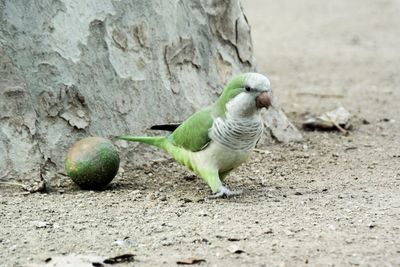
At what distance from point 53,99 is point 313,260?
2.37 meters

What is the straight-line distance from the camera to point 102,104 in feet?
18.7

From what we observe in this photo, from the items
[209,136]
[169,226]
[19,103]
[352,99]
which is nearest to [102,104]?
[19,103]

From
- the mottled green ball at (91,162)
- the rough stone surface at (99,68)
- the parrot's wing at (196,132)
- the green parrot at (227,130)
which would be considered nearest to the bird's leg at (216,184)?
the green parrot at (227,130)

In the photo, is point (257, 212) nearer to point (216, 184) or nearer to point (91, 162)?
point (216, 184)

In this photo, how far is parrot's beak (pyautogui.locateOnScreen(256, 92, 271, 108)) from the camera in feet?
15.6

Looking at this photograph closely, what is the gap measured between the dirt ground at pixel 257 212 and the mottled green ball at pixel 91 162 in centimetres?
11

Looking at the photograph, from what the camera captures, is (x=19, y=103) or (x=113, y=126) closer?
(x=19, y=103)

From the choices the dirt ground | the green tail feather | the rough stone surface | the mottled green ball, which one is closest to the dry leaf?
the dirt ground

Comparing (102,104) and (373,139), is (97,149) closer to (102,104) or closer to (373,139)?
(102,104)

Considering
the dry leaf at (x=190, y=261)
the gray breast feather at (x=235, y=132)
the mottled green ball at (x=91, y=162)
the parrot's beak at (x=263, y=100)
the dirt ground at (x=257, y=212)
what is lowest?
the dirt ground at (x=257, y=212)

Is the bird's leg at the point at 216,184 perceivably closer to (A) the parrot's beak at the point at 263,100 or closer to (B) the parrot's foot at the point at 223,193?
(B) the parrot's foot at the point at 223,193

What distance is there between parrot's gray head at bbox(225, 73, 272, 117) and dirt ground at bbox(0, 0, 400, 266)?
0.56m

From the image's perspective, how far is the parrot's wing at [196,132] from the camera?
16.3 feet

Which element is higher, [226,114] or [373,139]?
[226,114]
